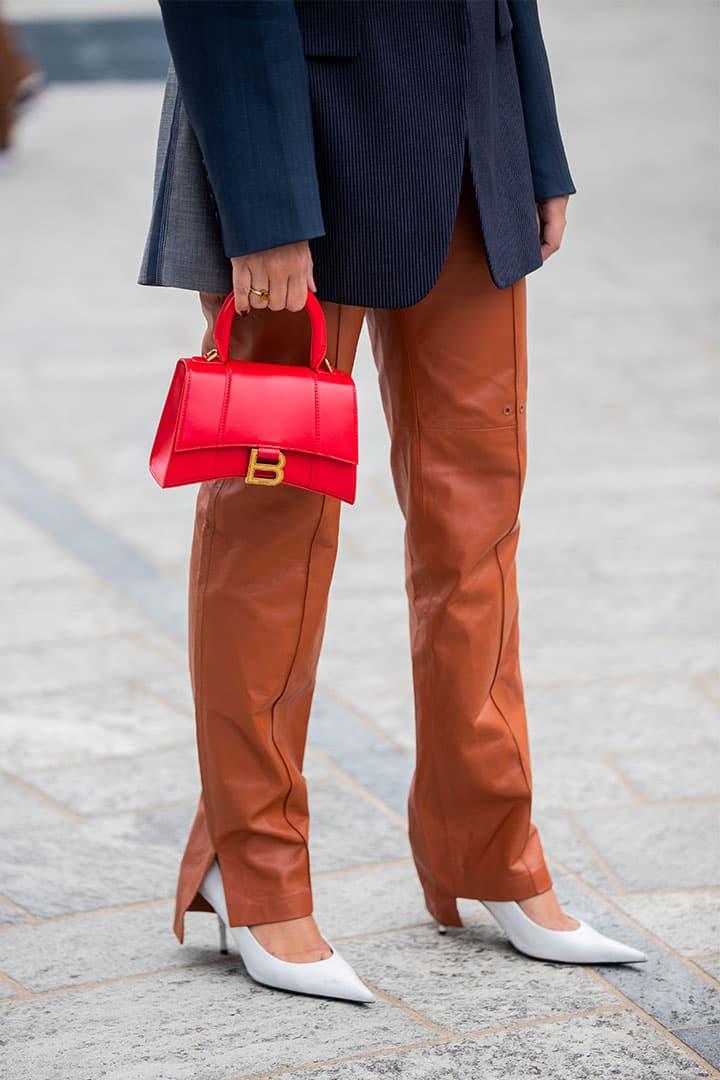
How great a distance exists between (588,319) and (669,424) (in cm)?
119

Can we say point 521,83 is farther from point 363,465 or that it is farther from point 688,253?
point 688,253

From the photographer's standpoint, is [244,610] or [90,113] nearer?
[244,610]

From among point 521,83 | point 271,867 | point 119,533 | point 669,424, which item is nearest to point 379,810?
point 271,867

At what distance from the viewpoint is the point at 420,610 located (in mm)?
1911

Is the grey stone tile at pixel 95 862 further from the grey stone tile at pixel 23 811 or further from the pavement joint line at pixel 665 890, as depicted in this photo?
the pavement joint line at pixel 665 890

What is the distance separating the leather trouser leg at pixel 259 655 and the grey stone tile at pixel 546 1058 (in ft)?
0.84

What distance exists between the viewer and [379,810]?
7.77 feet

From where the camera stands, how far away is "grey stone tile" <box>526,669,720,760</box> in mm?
2574

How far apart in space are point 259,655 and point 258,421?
0.30 metres

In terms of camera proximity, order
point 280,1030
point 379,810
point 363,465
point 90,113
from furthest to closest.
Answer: point 90,113, point 363,465, point 379,810, point 280,1030

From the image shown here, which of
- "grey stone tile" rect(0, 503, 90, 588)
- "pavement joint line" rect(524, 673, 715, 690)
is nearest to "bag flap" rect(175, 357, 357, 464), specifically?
"pavement joint line" rect(524, 673, 715, 690)

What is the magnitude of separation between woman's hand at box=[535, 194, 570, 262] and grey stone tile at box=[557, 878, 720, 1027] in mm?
873

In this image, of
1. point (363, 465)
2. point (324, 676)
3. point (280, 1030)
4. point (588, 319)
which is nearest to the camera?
point (280, 1030)

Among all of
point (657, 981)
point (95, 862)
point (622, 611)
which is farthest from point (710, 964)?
point (622, 611)
